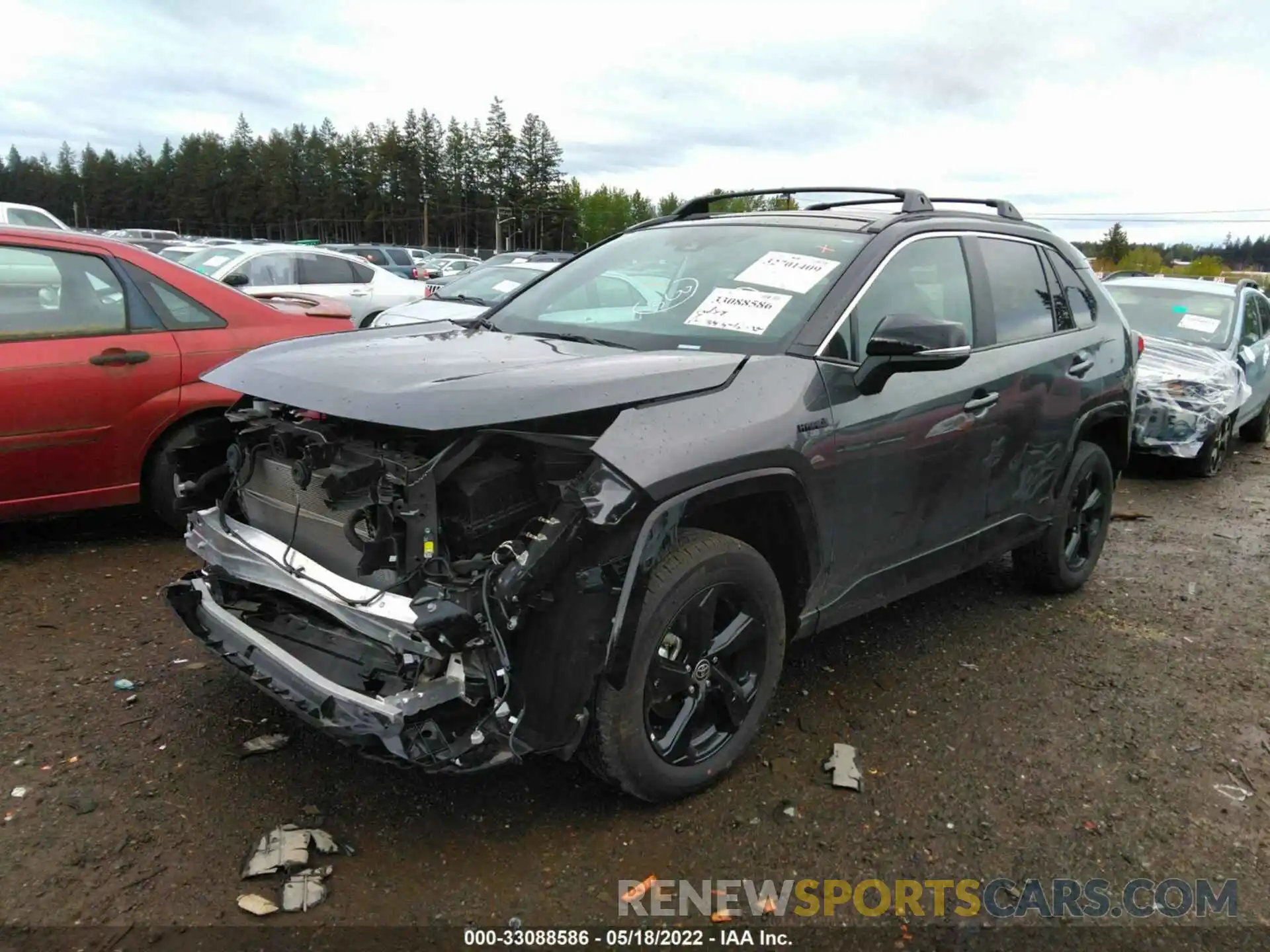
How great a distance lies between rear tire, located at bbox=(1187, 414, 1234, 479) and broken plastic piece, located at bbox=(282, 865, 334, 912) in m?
8.08

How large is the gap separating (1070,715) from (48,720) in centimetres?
385

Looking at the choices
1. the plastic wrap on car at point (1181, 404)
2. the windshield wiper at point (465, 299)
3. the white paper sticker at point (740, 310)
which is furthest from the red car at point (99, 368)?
the plastic wrap on car at point (1181, 404)

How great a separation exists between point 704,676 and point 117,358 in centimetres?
351

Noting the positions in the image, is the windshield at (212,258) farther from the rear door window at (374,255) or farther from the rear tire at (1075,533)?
the rear door window at (374,255)

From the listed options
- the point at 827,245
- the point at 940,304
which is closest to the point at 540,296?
the point at 827,245

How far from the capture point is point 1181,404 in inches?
303

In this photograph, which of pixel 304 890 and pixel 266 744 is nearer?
pixel 304 890

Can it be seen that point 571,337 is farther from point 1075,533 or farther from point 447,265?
point 447,265

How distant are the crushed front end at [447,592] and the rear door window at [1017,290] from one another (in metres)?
2.31

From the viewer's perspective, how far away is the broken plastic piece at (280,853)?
2.39m

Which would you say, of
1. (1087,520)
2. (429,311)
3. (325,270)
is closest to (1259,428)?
(1087,520)

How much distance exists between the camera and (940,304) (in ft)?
11.7

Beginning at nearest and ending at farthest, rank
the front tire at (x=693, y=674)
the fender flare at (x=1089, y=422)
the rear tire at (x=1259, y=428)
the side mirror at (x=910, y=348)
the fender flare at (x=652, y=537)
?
1. the fender flare at (x=652, y=537)
2. the front tire at (x=693, y=674)
3. the side mirror at (x=910, y=348)
4. the fender flare at (x=1089, y=422)
5. the rear tire at (x=1259, y=428)

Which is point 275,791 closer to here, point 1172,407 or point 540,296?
point 540,296
